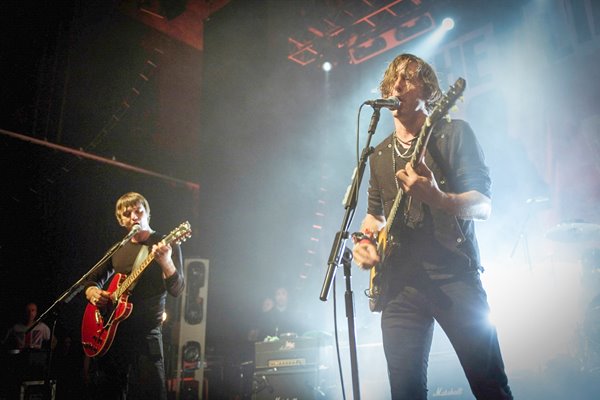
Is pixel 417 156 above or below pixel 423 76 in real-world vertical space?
below

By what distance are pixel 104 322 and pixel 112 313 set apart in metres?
0.12

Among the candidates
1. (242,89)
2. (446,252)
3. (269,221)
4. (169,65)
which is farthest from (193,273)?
(446,252)

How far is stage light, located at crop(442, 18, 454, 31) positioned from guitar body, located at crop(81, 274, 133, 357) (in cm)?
605

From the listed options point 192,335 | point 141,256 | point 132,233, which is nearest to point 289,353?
point 192,335

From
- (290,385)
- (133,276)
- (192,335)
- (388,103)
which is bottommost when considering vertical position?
(290,385)

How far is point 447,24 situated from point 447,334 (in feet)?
21.4

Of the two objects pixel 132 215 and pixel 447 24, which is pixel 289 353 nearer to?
pixel 132 215

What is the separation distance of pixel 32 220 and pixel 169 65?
13.4ft

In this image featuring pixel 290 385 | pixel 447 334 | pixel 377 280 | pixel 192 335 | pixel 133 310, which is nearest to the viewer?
pixel 447 334

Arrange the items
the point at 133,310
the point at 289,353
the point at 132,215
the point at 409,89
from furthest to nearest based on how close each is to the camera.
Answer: the point at 289,353
the point at 132,215
the point at 133,310
the point at 409,89

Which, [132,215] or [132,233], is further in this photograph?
[132,215]

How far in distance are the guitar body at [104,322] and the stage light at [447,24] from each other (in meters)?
6.05

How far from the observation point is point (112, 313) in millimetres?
3498

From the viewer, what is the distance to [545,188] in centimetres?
576
